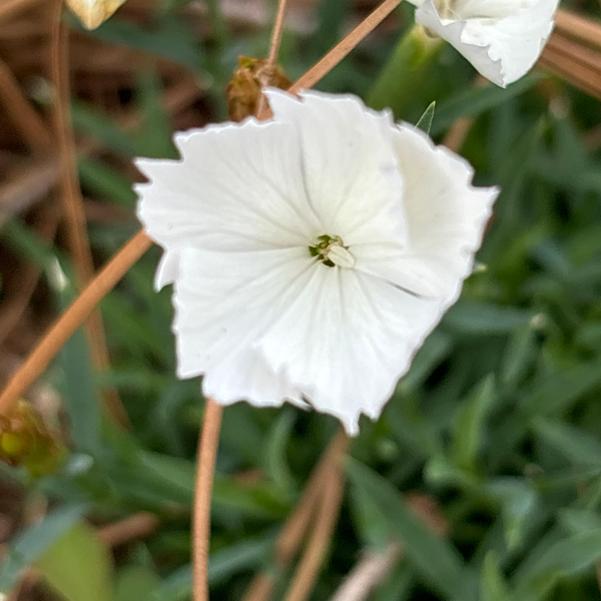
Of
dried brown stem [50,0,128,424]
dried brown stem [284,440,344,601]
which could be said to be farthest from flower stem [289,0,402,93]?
dried brown stem [284,440,344,601]

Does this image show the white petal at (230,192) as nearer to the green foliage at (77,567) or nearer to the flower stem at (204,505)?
the flower stem at (204,505)

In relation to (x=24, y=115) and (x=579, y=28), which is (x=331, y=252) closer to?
(x=579, y=28)

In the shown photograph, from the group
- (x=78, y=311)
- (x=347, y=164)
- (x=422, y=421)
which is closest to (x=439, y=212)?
(x=347, y=164)

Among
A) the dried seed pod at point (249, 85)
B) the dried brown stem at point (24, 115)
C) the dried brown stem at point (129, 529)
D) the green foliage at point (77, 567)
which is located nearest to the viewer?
the dried seed pod at point (249, 85)

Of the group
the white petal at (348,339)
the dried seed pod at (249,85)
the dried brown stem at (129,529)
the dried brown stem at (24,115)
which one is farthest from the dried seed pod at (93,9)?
the dried brown stem at (24,115)

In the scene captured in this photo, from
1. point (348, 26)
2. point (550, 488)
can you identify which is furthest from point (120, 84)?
point (550, 488)

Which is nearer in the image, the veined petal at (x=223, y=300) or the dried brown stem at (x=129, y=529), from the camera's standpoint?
the veined petal at (x=223, y=300)

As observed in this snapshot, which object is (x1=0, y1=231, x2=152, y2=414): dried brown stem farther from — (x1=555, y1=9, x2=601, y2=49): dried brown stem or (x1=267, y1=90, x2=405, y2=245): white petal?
(x1=555, y1=9, x2=601, y2=49): dried brown stem
